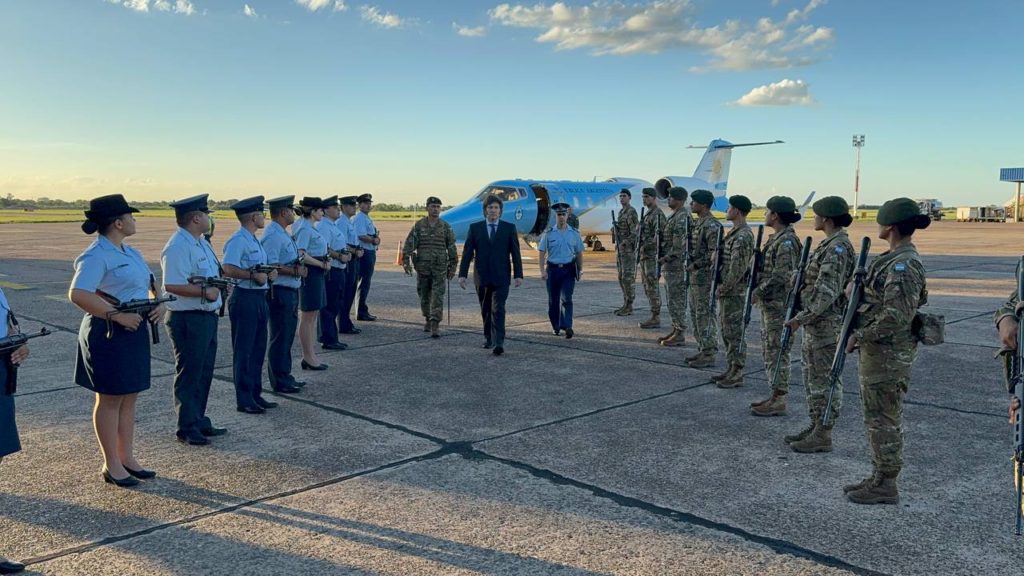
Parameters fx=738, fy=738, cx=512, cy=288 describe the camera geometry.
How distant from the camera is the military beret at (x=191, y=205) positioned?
548 centimetres

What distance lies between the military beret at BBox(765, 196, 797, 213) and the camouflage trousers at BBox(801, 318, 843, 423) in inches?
48.7

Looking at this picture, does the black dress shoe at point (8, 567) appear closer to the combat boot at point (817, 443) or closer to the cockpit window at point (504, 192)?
the combat boot at point (817, 443)

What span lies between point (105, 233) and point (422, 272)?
612 cm

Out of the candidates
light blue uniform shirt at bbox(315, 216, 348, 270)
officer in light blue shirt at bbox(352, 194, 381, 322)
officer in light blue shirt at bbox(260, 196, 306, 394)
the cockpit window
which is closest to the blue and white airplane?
the cockpit window

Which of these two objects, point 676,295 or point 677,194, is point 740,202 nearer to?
point 677,194

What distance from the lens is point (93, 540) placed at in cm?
407

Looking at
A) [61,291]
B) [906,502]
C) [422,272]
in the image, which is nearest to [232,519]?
[906,502]

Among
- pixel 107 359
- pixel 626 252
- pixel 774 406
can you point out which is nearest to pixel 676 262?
pixel 626 252

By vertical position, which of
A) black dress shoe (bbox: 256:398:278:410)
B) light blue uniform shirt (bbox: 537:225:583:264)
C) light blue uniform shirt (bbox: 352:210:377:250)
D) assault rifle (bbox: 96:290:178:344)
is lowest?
black dress shoe (bbox: 256:398:278:410)

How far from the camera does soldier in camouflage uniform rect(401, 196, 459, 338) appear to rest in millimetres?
10594

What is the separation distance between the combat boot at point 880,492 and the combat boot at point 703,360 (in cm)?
399

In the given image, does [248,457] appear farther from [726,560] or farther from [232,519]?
[726,560]

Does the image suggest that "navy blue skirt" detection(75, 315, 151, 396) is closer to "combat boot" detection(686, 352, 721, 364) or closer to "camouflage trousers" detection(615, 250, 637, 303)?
"combat boot" detection(686, 352, 721, 364)

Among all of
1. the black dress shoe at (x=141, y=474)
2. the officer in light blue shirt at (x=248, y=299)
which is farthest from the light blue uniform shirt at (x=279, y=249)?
the black dress shoe at (x=141, y=474)
